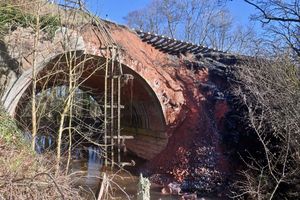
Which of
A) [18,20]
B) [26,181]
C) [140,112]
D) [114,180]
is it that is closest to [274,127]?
[114,180]

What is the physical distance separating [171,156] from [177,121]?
1.49 meters

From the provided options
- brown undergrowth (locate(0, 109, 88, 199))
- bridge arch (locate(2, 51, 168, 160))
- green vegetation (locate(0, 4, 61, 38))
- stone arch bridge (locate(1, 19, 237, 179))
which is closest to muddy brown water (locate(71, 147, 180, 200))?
bridge arch (locate(2, 51, 168, 160))

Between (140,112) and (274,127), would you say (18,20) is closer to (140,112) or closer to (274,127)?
(274,127)

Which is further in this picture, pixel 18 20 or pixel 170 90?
pixel 170 90

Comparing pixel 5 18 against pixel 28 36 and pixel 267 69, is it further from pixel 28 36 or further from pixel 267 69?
pixel 267 69

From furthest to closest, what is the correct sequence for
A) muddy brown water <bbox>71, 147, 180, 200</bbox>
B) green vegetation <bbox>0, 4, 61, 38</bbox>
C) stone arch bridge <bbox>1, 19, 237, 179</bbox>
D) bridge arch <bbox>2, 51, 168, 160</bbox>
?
1. bridge arch <bbox>2, 51, 168, 160</bbox>
2. stone arch bridge <bbox>1, 19, 237, 179</bbox>
3. muddy brown water <bbox>71, 147, 180, 200</bbox>
4. green vegetation <bbox>0, 4, 61, 38</bbox>

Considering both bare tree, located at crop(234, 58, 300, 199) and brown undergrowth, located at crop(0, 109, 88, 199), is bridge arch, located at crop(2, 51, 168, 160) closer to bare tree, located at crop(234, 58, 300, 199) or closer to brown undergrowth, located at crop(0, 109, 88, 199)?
bare tree, located at crop(234, 58, 300, 199)

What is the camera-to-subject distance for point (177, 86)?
16.1 metres

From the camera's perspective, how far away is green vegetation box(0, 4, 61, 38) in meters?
9.64

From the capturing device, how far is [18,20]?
10.2 m

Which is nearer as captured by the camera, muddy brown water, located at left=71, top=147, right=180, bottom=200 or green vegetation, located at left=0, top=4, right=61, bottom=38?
green vegetation, located at left=0, top=4, right=61, bottom=38

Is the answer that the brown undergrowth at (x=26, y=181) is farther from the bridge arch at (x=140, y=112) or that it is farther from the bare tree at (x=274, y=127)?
the bridge arch at (x=140, y=112)

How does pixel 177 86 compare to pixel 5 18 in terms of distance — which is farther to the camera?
pixel 177 86

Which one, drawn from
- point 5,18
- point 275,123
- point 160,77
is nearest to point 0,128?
point 5,18
